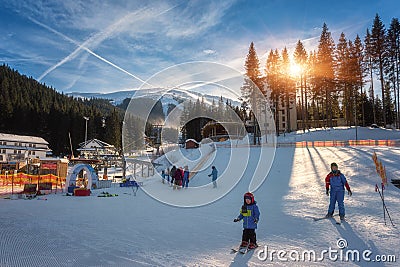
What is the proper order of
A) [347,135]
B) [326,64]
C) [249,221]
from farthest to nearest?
[326,64] → [347,135] → [249,221]

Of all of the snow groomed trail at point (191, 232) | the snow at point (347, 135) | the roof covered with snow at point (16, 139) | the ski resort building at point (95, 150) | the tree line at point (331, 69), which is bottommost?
the snow groomed trail at point (191, 232)

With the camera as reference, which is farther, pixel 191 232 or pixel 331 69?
pixel 331 69

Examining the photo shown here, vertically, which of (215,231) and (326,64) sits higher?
(326,64)

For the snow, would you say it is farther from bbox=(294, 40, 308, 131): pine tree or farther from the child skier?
the child skier

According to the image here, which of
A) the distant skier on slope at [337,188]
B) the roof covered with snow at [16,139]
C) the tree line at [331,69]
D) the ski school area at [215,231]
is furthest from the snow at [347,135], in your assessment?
the roof covered with snow at [16,139]

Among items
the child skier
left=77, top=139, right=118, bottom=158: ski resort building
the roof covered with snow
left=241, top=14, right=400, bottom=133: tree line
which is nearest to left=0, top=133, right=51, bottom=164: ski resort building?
the roof covered with snow

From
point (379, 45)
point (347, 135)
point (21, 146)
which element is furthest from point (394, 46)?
point (21, 146)

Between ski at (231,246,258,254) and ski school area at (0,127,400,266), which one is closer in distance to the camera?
ski school area at (0,127,400,266)

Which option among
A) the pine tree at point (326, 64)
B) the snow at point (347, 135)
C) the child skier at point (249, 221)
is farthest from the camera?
the pine tree at point (326, 64)

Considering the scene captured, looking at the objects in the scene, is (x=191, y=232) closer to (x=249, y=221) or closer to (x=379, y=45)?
(x=249, y=221)

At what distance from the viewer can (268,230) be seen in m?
7.39

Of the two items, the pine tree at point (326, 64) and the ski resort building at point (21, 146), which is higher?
the pine tree at point (326, 64)

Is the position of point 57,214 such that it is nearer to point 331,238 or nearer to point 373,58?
point 331,238

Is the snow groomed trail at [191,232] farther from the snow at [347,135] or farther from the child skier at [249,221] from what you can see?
the snow at [347,135]
